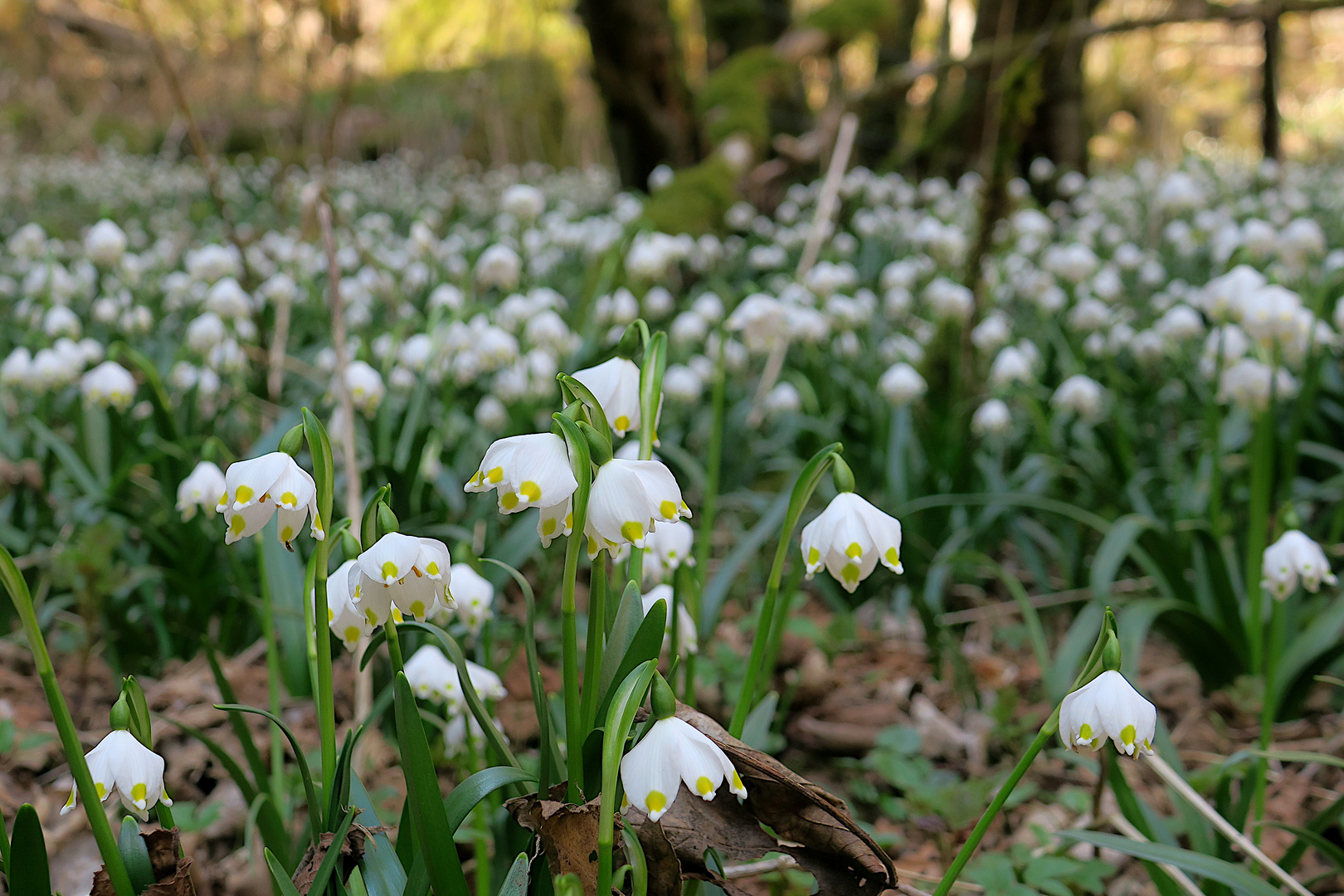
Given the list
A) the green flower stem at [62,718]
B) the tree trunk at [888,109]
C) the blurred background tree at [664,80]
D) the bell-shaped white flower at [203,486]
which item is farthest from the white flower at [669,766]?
the tree trunk at [888,109]

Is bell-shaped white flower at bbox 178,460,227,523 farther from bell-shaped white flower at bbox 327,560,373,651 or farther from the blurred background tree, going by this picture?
the blurred background tree

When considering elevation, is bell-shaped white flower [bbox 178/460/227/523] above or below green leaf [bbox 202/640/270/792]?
above

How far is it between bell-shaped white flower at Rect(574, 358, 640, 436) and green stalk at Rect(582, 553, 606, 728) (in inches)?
6.8

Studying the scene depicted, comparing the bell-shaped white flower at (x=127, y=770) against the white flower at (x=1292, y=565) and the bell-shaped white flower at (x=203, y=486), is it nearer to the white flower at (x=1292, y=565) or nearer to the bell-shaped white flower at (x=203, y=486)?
the bell-shaped white flower at (x=203, y=486)

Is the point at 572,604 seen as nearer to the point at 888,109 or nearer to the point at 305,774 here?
the point at 305,774

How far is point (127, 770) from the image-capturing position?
0.87 metres

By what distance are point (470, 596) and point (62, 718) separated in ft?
1.76

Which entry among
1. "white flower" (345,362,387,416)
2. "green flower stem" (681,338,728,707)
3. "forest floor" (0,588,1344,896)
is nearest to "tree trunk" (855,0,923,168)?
"forest floor" (0,588,1344,896)

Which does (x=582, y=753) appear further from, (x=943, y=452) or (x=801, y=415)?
(x=801, y=415)

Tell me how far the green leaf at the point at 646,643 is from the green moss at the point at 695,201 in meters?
3.89

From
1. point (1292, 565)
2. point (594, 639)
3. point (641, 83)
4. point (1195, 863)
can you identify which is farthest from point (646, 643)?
point (641, 83)

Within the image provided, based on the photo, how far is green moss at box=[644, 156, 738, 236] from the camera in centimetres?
Result: 477

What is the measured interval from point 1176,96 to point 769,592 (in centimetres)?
1780

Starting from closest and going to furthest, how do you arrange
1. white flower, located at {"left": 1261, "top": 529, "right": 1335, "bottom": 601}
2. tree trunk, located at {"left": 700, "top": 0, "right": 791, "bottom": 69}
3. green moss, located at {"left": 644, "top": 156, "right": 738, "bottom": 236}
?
white flower, located at {"left": 1261, "top": 529, "right": 1335, "bottom": 601}
green moss, located at {"left": 644, "top": 156, "right": 738, "bottom": 236}
tree trunk, located at {"left": 700, "top": 0, "right": 791, "bottom": 69}
